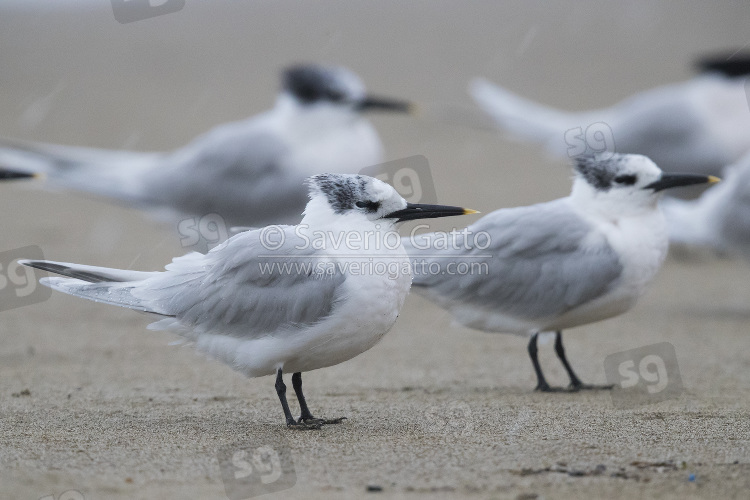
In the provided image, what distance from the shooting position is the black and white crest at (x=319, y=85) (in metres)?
7.85

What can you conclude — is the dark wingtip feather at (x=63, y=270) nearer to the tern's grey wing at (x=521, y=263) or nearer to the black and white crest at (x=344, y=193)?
the black and white crest at (x=344, y=193)

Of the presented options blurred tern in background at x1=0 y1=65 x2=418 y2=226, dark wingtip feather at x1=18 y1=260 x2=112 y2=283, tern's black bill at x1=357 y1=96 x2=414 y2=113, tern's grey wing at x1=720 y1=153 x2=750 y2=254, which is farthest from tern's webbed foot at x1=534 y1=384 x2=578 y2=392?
tern's black bill at x1=357 y1=96 x2=414 y2=113

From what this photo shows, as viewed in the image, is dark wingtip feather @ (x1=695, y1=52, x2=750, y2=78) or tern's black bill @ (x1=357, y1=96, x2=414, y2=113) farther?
dark wingtip feather @ (x1=695, y1=52, x2=750, y2=78)

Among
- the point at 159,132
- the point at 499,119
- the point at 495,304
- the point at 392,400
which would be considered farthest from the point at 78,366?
the point at 159,132

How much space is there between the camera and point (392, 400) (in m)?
4.69

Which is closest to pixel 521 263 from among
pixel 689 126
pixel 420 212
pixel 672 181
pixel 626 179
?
pixel 626 179

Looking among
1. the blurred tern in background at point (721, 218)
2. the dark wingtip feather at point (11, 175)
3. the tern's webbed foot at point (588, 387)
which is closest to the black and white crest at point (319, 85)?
the blurred tern in background at point (721, 218)

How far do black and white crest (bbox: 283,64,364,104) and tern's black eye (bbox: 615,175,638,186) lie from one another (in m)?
3.17

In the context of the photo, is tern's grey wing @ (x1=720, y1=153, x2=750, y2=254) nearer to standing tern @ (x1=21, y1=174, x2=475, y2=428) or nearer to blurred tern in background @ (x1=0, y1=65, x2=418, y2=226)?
blurred tern in background @ (x1=0, y1=65, x2=418, y2=226)

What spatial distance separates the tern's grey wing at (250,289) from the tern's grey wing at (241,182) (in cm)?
309

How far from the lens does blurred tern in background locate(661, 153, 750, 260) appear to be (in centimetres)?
709

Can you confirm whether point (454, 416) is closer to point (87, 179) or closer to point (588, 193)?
point (588, 193)

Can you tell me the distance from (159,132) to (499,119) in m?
5.05

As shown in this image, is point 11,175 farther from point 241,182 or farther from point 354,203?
point 241,182
